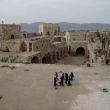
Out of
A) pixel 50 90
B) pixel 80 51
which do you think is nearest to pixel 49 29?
pixel 80 51

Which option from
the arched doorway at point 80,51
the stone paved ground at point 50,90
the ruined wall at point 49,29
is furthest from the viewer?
the ruined wall at point 49,29

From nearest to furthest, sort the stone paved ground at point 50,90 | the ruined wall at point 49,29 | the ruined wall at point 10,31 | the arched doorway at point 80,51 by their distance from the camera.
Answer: the stone paved ground at point 50,90 → the ruined wall at point 10,31 → the arched doorway at point 80,51 → the ruined wall at point 49,29

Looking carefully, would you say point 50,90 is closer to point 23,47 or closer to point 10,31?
point 23,47

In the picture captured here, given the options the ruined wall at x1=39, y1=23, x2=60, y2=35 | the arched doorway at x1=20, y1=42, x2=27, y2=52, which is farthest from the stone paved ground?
the ruined wall at x1=39, y1=23, x2=60, y2=35

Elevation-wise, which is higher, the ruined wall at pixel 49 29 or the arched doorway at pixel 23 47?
the ruined wall at pixel 49 29

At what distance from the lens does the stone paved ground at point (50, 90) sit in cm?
1341

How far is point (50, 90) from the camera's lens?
631 inches

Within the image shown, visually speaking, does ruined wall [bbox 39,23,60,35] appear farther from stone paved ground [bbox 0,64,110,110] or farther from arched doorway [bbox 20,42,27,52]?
stone paved ground [bbox 0,64,110,110]

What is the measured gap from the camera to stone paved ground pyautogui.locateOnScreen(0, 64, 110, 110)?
13409 millimetres

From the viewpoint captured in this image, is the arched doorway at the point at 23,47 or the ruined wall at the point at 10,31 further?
the ruined wall at the point at 10,31

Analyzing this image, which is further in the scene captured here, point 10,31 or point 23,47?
point 10,31

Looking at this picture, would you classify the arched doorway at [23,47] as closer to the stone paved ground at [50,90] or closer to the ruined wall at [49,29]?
the stone paved ground at [50,90]

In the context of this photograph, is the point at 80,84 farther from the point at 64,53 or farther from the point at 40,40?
the point at 64,53

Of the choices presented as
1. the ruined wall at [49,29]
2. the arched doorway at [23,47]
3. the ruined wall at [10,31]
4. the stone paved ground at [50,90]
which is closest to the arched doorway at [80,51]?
the ruined wall at [49,29]
